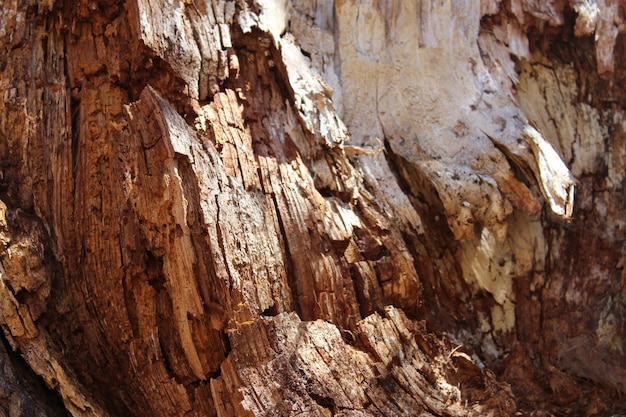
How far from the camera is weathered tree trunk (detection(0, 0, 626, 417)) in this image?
281 centimetres

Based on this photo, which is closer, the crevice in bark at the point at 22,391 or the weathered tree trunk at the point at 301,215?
the crevice in bark at the point at 22,391

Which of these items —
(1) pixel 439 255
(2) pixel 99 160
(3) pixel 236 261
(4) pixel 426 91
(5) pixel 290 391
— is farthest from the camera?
(4) pixel 426 91

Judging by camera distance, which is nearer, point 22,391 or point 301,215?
point 22,391

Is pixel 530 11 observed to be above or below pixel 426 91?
above

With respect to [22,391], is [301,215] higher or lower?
higher

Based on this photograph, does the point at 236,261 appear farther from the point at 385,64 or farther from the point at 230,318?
the point at 385,64

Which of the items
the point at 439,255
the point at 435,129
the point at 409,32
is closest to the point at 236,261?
the point at 439,255

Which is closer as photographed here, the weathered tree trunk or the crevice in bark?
the crevice in bark

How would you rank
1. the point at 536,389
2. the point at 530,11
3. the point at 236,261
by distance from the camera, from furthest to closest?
the point at 530,11, the point at 536,389, the point at 236,261

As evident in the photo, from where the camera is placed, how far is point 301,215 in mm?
3135

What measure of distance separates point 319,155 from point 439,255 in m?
0.92

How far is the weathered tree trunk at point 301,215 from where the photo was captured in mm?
2809

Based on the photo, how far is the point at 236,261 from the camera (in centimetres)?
283

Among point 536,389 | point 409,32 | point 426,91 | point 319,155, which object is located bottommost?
point 536,389
